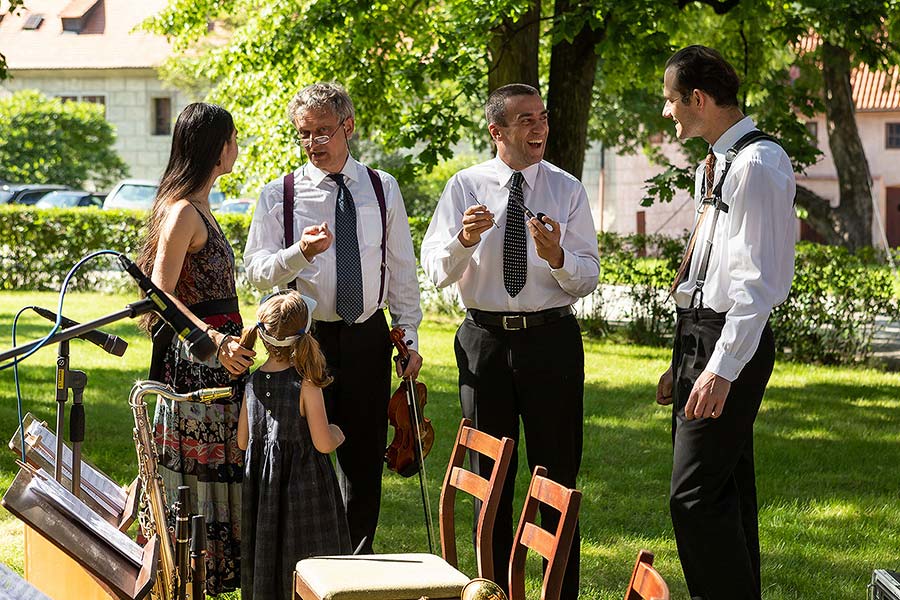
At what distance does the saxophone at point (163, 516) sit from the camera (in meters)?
3.53

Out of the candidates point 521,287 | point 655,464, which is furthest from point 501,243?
point 655,464

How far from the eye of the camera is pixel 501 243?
16.3 ft

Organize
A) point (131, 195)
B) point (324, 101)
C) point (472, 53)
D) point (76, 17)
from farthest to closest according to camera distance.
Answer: point (76, 17), point (131, 195), point (472, 53), point (324, 101)

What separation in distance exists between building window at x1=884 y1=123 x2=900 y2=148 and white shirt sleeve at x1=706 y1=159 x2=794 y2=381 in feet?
135

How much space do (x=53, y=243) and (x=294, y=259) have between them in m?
15.1

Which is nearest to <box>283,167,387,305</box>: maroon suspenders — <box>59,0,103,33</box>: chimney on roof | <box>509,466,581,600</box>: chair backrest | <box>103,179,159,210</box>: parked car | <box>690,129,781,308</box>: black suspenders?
<box>690,129,781,308</box>: black suspenders

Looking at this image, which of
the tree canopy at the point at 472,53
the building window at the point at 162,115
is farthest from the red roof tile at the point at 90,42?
the tree canopy at the point at 472,53

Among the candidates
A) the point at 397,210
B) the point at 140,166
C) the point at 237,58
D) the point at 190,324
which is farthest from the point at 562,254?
the point at 140,166

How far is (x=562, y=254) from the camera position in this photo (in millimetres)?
4723

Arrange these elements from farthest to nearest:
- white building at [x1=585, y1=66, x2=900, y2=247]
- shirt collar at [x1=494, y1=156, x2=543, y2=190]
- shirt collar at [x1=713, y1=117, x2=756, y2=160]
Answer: white building at [x1=585, y1=66, x2=900, y2=247], shirt collar at [x1=494, y1=156, x2=543, y2=190], shirt collar at [x1=713, y1=117, x2=756, y2=160]

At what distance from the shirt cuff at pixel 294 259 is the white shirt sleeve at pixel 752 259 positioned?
5.34 feet

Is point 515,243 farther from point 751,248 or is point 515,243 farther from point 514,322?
point 751,248

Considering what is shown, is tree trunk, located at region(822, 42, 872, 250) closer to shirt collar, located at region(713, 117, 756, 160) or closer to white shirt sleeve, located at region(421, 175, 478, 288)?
white shirt sleeve, located at region(421, 175, 478, 288)

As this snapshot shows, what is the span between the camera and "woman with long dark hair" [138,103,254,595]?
4.81 m
